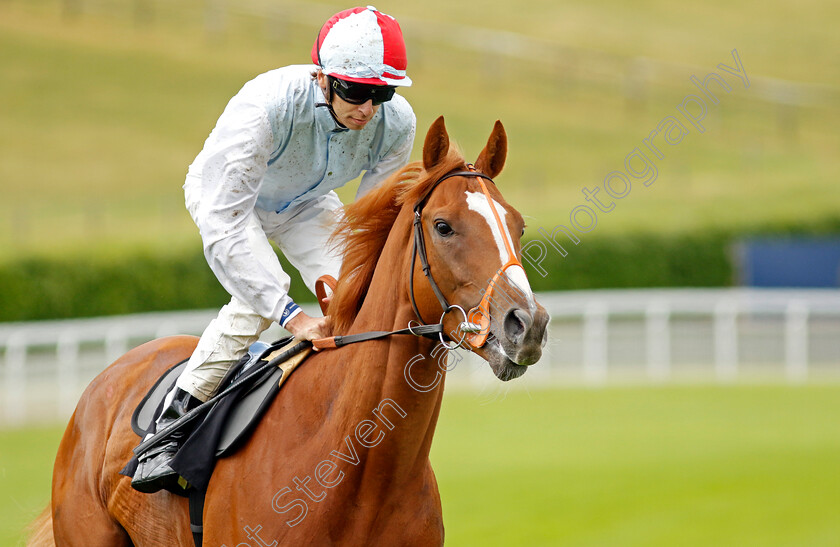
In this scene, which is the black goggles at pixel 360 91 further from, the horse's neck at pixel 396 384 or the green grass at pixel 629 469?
the green grass at pixel 629 469

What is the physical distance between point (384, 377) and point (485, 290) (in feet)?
1.63

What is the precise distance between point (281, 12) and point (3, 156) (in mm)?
14119

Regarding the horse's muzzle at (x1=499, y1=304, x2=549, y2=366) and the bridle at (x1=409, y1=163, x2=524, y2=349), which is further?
the bridle at (x1=409, y1=163, x2=524, y2=349)

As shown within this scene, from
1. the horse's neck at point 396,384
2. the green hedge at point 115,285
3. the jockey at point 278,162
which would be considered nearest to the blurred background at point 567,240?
the green hedge at point 115,285

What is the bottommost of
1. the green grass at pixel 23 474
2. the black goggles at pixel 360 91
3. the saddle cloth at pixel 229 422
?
the green grass at pixel 23 474

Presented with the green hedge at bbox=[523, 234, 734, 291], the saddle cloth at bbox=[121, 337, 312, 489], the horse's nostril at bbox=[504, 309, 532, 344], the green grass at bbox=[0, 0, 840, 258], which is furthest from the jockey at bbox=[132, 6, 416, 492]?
the green grass at bbox=[0, 0, 840, 258]

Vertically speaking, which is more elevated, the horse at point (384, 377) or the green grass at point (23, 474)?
the horse at point (384, 377)

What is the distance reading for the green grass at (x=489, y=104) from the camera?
2891cm

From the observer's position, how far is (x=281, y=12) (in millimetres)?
41438

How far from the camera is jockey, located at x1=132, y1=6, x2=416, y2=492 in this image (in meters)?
3.35

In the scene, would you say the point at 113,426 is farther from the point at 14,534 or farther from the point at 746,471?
the point at 746,471

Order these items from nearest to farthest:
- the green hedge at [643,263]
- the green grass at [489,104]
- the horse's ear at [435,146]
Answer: the horse's ear at [435,146]
the green hedge at [643,263]
the green grass at [489,104]

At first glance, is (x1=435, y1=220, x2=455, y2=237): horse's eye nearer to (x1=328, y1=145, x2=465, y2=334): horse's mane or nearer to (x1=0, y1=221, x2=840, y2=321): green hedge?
(x1=328, y1=145, x2=465, y2=334): horse's mane

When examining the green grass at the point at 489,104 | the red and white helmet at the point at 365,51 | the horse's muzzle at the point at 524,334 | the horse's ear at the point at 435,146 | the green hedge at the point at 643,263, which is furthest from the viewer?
the green grass at the point at 489,104
